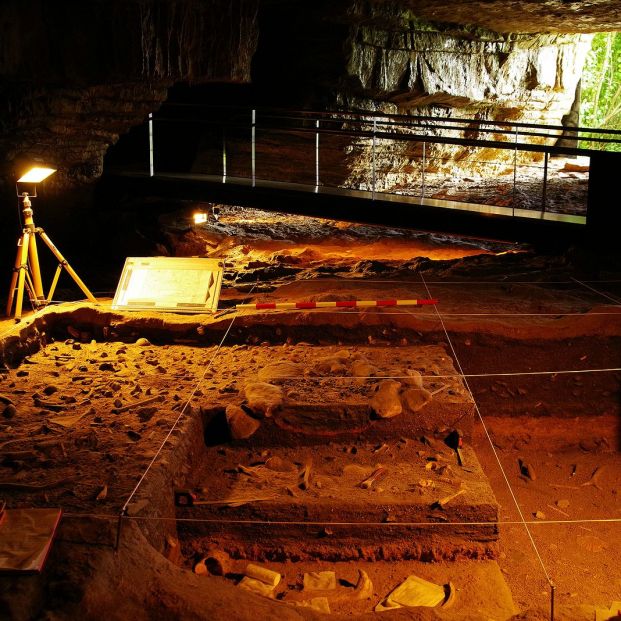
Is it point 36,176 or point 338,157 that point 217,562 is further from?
point 338,157

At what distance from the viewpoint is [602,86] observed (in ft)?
71.8

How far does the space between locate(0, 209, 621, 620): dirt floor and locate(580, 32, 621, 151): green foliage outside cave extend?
1594 cm

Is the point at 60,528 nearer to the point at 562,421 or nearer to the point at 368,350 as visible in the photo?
the point at 368,350

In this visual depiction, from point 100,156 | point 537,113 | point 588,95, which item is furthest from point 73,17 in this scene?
point 588,95

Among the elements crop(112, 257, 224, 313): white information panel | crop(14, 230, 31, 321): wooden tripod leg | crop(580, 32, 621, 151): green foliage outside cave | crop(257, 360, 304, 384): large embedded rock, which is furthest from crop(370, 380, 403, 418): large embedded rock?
crop(580, 32, 621, 151): green foliage outside cave

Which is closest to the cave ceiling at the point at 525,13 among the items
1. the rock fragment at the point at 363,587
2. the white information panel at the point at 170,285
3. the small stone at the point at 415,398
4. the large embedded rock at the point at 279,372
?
the white information panel at the point at 170,285

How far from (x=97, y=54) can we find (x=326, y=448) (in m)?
5.57

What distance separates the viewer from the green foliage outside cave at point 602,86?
2128 cm

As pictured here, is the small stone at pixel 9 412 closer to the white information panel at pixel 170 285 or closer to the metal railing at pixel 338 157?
the white information panel at pixel 170 285

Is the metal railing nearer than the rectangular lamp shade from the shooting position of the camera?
No

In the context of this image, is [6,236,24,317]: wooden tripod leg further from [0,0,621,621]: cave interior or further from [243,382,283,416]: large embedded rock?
[243,382,283,416]: large embedded rock

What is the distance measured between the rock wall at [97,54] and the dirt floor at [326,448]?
2.88 meters

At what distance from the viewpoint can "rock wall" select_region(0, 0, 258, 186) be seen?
8.20 meters

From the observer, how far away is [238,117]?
1371 cm
